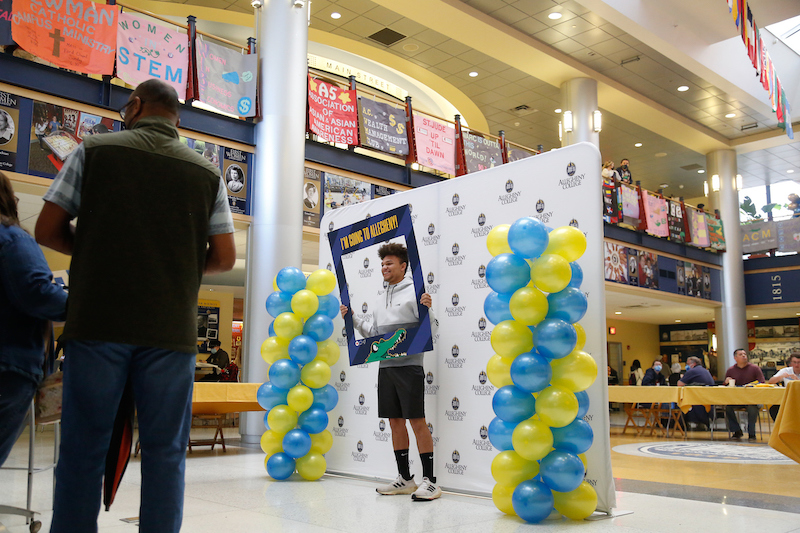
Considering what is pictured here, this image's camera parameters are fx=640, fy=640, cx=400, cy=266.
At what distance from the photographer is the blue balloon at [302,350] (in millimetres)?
5211

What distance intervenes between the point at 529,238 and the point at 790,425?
85.8 inches

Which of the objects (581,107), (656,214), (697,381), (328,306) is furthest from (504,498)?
(656,214)

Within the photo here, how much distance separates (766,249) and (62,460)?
18924mm

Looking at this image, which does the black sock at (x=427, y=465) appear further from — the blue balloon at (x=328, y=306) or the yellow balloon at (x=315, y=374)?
the blue balloon at (x=328, y=306)

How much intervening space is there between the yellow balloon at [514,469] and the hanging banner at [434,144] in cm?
704

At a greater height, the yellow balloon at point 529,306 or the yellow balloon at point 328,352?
the yellow balloon at point 529,306

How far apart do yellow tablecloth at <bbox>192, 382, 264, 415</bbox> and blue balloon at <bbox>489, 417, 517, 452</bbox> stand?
3.26 m

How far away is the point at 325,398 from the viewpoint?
17.6ft

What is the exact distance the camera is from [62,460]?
1741mm

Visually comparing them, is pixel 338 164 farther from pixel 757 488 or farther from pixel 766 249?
pixel 766 249

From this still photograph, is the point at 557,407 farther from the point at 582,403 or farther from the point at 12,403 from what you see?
the point at 12,403

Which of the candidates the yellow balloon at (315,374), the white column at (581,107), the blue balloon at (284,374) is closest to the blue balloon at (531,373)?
the yellow balloon at (315,374)

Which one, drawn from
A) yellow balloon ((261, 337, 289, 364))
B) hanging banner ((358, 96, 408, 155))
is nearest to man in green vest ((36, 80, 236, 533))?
yellow balloon ((261, 337, 289, 364))

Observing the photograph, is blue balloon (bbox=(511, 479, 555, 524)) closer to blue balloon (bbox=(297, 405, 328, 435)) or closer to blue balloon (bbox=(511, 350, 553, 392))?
blue balloon (bbox=(511, 350, 553, 392))
